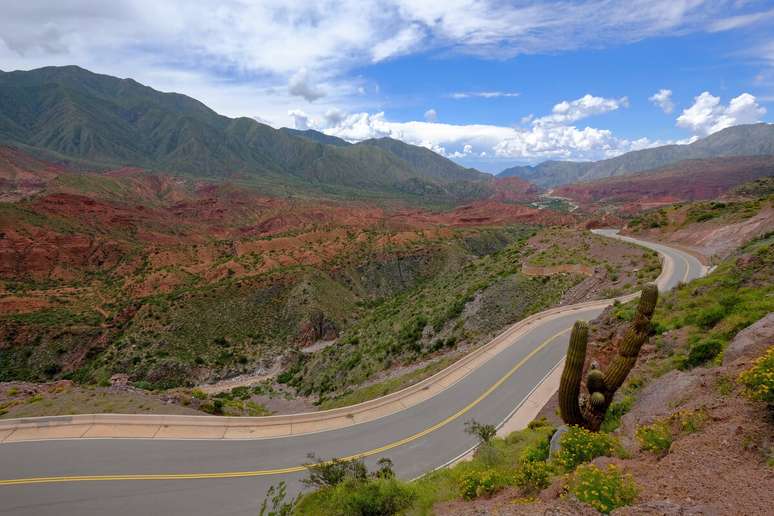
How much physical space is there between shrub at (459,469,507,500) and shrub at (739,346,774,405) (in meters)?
4.81

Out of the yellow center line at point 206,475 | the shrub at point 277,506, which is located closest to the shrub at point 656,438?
the shrub at point 277,506

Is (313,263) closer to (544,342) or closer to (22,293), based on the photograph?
(22,293)

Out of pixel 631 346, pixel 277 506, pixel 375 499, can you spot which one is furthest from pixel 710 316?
pixel 277 506

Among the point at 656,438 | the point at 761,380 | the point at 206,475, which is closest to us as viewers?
the point at 761,380

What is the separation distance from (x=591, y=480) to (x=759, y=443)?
2860 millimetres

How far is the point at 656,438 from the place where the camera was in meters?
7.50

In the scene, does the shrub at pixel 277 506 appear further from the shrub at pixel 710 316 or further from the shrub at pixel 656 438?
the shrub at pixel 710 316

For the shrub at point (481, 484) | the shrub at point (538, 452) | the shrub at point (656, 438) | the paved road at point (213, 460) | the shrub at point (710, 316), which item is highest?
the shrub at point (710, 316)

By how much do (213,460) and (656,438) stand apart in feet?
42.5

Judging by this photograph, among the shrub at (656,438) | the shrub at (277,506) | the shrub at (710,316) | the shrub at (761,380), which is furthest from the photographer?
the shrub at (710,316)

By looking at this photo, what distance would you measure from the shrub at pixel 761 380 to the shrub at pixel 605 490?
2746 millimetres

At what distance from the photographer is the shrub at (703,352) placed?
10969mm

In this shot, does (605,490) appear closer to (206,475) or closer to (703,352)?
(703,352)

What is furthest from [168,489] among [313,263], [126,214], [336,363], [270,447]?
[126,214]
